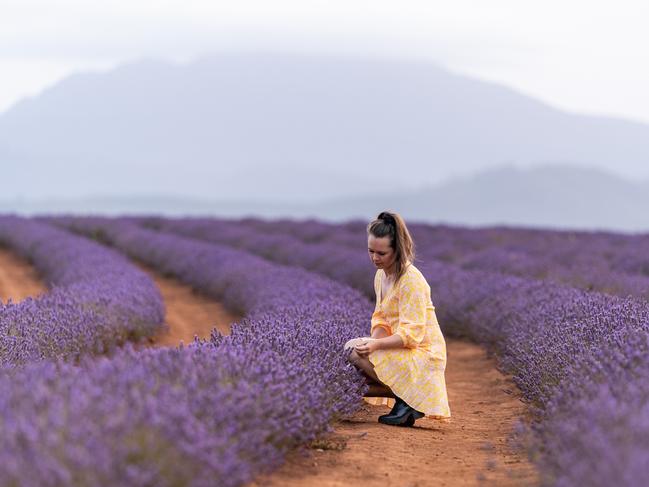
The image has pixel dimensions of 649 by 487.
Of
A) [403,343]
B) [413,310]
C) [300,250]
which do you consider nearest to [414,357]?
[403,343]

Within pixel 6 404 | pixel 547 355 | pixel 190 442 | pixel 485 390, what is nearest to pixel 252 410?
pixel 190 442

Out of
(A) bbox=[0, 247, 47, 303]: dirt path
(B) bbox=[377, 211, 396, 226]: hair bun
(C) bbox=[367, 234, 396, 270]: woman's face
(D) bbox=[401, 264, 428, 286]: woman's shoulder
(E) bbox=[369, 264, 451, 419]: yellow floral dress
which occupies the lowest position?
(A) bbox=[0, 247, 47, 303]: dirt path

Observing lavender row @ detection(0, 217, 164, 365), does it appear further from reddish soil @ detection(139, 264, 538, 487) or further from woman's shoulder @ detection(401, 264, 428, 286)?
woman's shoulder @ detection(401, 264, 428, 286)

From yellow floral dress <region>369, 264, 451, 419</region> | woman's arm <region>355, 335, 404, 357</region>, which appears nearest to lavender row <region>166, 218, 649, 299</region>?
yellow floral dress <region>369, 264, 451, 419</region>

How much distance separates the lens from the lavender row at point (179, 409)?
2322mm

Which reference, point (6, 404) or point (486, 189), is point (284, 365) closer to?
point (6, 404)

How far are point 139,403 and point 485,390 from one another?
410 centimetres

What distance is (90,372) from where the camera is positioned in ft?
9.83

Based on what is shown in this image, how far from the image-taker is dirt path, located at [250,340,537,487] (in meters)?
3.47

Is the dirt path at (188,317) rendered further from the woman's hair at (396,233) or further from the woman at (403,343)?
the woman's hair at (396,233)

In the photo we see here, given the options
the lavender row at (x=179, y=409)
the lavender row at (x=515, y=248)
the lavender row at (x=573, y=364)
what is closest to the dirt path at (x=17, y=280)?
the lavender row at (x=515, y=248)

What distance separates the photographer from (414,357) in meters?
4.49

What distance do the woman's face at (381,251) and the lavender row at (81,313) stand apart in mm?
1558

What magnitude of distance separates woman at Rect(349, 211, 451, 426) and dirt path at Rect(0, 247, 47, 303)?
5.81m
